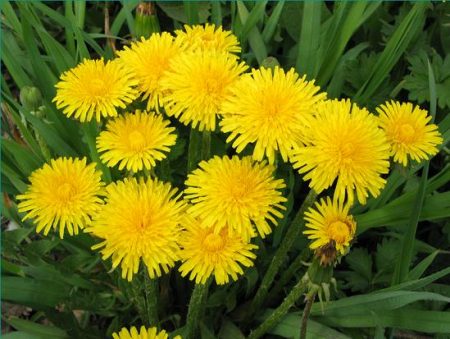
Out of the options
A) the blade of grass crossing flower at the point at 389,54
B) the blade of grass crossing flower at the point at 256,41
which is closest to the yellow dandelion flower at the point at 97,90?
the blade of grass crossing flower at the point at 256,41

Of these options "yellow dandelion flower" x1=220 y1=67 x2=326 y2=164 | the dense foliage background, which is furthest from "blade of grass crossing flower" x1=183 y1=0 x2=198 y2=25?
"yellow dandelion flower" x1=220 y1=67 x2=326 y2=164

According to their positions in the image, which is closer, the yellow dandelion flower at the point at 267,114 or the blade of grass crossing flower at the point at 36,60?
the yellow dandelion flower at the point at 267,114

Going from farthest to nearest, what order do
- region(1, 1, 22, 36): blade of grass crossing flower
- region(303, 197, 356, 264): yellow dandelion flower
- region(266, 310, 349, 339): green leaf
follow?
region(1, 1, 22, 36): blade of grass crossing flower, region(266, 310, 349, 339): green leaf, region(303, 197, 356, 264): yellow dandelion flower

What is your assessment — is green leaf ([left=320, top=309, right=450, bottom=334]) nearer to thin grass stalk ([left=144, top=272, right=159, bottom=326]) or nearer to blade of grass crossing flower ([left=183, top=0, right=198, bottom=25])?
thin grass stalk ([left=144, top=272, right=159, bottom=326])

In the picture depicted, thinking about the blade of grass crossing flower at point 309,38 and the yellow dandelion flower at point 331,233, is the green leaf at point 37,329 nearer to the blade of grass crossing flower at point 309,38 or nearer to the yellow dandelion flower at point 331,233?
the yellow dandelion flower at point 331,233

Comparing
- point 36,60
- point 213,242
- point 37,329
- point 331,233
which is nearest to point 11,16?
point 36,60
